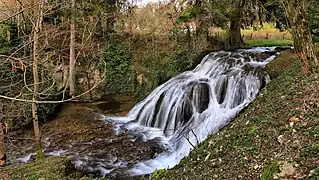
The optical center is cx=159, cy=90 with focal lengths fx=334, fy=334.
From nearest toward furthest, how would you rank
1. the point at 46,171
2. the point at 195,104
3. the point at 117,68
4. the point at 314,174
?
the point at 314,174, the point at 46,171, the point at 195,104, the point at 117,68

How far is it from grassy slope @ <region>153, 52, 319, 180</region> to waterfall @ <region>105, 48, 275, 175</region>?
3.26m

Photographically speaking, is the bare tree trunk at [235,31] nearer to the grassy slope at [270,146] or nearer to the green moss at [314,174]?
the grassy slope at [270,146]

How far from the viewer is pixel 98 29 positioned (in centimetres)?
1783

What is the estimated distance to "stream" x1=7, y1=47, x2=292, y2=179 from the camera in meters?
9.63

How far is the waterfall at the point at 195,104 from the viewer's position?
1020cm

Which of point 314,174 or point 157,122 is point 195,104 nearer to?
point 157,122

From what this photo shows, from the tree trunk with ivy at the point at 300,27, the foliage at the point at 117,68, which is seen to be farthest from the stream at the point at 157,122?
the tree trunk with ivy at the point at 300,27

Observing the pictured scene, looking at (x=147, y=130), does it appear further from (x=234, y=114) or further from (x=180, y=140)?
(x=234, y=114)

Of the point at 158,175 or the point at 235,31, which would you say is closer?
the point at 158,175

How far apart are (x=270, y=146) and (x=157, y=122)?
787 centimetres

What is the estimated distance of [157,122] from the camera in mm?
12422

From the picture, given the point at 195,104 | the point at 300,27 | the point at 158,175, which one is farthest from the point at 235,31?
the point at 158,175

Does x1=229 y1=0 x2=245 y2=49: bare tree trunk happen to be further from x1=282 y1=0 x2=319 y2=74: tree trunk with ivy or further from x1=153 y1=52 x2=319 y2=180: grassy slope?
x1=153 y1=52 x2=319 y2=180: grassy slope

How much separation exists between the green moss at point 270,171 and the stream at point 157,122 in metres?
5.00
